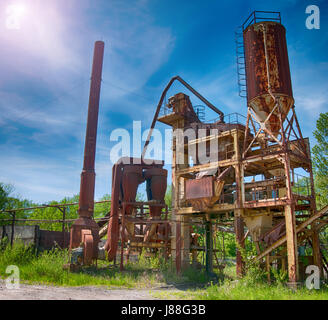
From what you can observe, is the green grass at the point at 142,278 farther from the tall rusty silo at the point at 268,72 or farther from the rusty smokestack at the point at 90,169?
the tall rusty silo at the point at 268,72

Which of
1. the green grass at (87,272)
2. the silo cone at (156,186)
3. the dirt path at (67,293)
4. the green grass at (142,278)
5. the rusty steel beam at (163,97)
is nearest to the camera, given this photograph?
the dirt path at (67,293)

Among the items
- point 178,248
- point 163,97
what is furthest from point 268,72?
point 178,248

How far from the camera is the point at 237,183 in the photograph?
742 inches

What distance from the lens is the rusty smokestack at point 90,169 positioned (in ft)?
62.9

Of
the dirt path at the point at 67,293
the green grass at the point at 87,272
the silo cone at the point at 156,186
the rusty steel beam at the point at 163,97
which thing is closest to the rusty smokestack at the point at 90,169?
the green grass at the point at 87,272

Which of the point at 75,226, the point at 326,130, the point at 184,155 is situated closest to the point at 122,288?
the point at 75,226

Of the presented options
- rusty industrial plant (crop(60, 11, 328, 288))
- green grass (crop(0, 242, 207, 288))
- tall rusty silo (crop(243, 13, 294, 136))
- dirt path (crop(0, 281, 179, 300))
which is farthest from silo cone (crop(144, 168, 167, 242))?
dirt path (crop(0, 281, 179, 300))

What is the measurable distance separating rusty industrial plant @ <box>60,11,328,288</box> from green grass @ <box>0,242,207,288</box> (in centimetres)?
93

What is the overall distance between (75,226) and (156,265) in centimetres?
560

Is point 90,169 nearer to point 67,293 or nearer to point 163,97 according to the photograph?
point 163,97

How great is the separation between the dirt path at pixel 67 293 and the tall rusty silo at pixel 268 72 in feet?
39.7

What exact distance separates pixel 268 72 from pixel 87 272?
14.9 m
